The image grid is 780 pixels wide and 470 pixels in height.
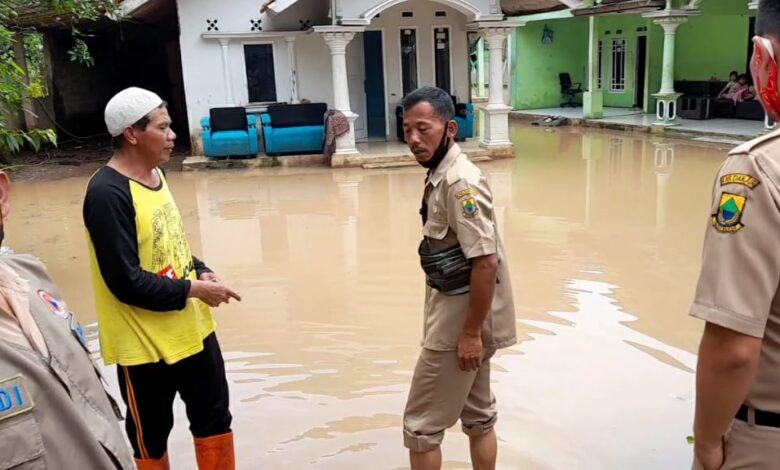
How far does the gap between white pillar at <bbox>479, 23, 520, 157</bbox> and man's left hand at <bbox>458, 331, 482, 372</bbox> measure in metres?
10.5

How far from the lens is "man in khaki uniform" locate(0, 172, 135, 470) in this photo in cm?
126

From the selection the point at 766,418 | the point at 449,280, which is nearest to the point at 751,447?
the point at 766,418

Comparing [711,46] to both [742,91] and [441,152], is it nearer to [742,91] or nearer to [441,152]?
[742,91]

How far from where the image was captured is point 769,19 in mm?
1435

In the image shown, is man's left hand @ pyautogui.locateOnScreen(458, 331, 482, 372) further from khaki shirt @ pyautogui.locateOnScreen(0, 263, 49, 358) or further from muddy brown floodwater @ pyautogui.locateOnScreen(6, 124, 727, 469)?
khaki shirt @ pyautogui.locateOnScreen(0, 263, 49, 358)

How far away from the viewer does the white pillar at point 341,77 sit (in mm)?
11992

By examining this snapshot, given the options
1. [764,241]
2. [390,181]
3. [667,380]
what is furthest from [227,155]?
[764,241]

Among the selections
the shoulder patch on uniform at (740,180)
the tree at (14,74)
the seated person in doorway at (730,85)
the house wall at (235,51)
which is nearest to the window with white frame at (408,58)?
the house wall at (235,51)

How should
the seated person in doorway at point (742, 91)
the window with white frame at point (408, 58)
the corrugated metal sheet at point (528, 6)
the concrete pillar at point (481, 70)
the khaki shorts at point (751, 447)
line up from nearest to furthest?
the khaki shorts at point (751, 447) → the corrugated metal sheet at point (528, 6) → the window with white frame at point (408, 58) → the seated person in doorway at point (742, 91) → the concrete pillar at point (481, 70)

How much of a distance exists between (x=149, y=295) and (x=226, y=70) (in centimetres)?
1131

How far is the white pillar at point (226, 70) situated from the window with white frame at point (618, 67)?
1200 cm

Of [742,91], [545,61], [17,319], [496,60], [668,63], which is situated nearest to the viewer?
[17,319]

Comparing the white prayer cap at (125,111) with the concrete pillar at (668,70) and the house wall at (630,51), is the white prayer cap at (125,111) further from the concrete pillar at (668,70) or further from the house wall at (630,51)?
the house wall at (630,51)

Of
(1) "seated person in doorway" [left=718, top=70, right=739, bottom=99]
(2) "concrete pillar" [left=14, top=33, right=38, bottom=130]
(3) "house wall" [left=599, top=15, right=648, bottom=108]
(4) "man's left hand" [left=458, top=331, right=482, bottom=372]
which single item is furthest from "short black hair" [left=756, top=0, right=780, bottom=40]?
(3) "house wall" [left=599, top=15, right=648, bottom=108]
